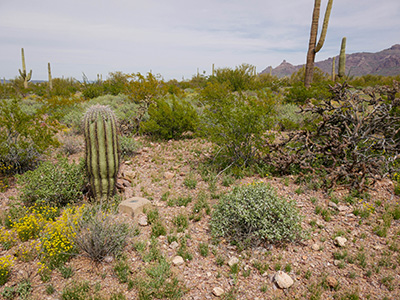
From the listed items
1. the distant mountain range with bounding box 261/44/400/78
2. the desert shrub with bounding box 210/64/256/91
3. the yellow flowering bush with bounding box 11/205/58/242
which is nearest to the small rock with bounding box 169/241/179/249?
the yellow flowering bush with bounding box 11/205/58/242

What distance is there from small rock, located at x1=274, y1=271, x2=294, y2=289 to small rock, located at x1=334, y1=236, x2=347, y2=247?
1.06 metres

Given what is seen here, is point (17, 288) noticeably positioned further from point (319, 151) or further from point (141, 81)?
point (141, 81)

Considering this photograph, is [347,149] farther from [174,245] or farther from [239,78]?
[239,78]

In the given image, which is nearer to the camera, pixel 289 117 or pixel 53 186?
pixel 53 186

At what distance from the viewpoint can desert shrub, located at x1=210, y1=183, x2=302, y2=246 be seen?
3.56 metres

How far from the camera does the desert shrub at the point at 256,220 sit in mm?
3564

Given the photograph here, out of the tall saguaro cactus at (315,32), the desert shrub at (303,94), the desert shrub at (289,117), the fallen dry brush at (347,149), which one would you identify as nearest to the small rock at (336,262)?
the fallen dry brush at (347,149)

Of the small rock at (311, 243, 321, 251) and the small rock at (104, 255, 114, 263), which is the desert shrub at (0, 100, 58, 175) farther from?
the small rock at (311, 243, 321, 251)

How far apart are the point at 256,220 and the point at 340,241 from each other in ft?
3.91

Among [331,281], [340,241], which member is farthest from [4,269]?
[340,241]

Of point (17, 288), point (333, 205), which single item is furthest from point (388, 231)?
point (17, 288)

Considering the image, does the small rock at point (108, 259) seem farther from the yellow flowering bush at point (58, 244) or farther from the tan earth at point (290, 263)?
the yellow flowering bush at point (58, 244)

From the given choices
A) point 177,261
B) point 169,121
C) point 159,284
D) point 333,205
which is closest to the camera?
point 159,284

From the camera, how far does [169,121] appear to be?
8.14m
